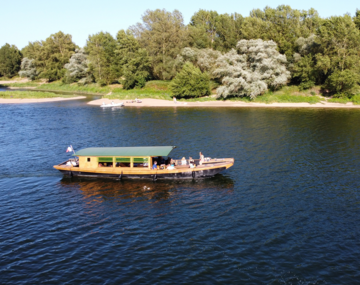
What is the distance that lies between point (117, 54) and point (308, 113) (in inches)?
3805

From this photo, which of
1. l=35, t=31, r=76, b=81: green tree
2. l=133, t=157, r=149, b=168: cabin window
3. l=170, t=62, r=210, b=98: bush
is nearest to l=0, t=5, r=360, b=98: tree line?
l=170, t=62, r=210, b=98: bush

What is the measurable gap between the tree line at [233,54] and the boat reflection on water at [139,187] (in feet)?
227

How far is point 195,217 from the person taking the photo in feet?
105

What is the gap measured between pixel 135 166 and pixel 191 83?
2936 inches

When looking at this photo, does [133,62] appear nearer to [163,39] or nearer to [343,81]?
[163,39]

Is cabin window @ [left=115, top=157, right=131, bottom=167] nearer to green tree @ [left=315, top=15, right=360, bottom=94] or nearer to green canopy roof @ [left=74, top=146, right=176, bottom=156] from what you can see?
green canopy roof @ [left=74, top=146, right=176, bottom=156]

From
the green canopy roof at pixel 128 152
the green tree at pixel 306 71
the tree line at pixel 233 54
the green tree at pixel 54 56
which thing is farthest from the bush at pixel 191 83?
the green tree at pixel 54 56

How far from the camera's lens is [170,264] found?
24859mm

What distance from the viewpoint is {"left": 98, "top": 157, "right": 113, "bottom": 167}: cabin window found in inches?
1725

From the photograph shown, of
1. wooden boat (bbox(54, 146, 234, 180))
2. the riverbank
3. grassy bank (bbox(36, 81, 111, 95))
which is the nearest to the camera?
wooden boat (bbox(54, 146, 234, 180))

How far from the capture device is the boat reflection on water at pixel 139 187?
38094 mm

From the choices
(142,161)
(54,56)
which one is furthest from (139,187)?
(54,56)

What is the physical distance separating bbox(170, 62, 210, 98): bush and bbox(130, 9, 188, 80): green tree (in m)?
16.5

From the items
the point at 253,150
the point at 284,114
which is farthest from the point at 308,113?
the point at 253,150
